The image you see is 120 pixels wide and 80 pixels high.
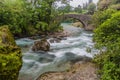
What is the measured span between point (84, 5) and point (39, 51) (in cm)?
9531

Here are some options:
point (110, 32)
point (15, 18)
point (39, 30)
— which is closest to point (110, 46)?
point (110, 32)

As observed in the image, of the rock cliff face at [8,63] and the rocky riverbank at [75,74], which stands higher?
the rock cliff face at [8,63]

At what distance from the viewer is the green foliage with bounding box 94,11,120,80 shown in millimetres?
12945

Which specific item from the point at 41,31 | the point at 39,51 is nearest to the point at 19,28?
the point at 41,31

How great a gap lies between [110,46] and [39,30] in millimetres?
26191

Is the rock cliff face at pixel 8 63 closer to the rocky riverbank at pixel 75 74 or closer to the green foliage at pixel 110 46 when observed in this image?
the rocky riverbank at pixel 75 74

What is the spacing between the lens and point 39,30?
3953 cm

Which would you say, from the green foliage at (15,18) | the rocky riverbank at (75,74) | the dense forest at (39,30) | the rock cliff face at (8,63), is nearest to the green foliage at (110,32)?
the dense forest at (39,30)

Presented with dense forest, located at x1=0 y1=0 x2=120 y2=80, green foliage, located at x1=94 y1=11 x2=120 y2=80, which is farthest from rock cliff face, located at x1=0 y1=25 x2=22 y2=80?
green foliage, located at x1=94 y1=11 x2=120 y2=80

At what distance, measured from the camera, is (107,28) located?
15625 millimetres

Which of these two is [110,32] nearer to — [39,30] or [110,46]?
[110,46]

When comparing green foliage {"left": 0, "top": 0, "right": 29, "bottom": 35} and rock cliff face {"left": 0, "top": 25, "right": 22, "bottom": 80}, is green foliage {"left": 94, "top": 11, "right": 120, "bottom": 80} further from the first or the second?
green foliage {"left": 0, "top": 0, "right": 29, "bottom": 35}

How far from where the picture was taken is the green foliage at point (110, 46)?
1295cm

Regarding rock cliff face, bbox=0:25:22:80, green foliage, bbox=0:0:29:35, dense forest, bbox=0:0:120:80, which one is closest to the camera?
rock cliff face, bbox=0:25:22:80
